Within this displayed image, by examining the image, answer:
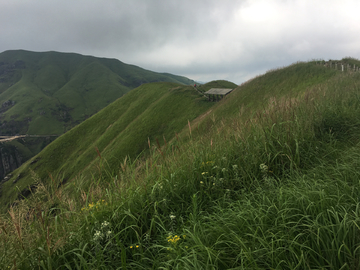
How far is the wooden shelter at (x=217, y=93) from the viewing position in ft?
128

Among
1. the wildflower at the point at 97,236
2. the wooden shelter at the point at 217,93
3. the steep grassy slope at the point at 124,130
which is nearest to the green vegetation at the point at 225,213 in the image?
the wildflower at the point at 97,236

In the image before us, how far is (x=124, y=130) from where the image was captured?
1770 inches

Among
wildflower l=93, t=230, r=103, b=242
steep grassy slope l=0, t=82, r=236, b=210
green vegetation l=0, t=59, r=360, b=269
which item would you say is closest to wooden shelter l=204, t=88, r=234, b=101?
steep grassy slope l=0, t=82, r=236, b=210

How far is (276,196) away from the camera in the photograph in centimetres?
272

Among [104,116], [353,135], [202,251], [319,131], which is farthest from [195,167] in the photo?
[104,116]

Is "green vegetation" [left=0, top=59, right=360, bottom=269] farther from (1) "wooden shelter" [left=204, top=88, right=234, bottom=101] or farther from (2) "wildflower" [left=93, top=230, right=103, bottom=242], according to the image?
(1) "wooden shelter" [left=204, top=88, right=234, bottom=101]

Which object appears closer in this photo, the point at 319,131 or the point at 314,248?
the point at 314,248

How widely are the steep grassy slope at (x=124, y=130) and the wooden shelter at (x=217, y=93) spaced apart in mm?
1653

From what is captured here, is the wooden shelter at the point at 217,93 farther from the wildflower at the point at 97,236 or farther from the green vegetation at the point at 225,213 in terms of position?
the wildflower at the point at 97,236

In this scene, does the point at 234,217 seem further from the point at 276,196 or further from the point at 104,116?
the point at 104,116

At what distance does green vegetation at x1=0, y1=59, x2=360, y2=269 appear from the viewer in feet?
6.36

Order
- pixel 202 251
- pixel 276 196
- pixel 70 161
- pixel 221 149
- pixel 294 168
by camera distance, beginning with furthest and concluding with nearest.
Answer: pixel 70 161
pixel 221 149
pixel 294 168
pixel 276 196
pixel 202 251

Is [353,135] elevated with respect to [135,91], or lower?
lower

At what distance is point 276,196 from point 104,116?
61344 mm
